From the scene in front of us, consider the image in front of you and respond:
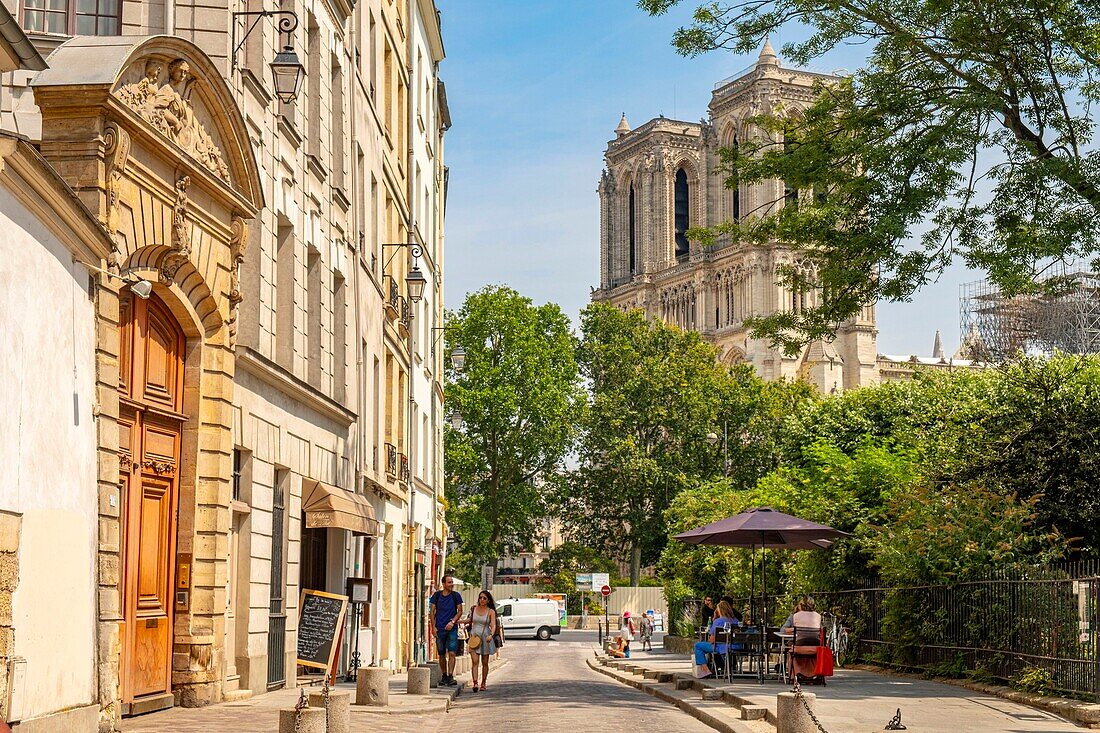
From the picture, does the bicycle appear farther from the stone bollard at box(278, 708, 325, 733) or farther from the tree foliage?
the stone bollard at box(278, 708, 325, 733)

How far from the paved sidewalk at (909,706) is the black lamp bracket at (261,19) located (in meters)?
9.28

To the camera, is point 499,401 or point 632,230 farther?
point 632,230

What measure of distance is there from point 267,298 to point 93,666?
6.96 metres

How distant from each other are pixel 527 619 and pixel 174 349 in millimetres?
55600

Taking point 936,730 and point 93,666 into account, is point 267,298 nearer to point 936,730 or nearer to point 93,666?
point 93,666

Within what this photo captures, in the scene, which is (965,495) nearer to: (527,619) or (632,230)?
(527,619)

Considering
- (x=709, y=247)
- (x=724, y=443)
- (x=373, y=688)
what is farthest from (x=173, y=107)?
(x=709, y=247)

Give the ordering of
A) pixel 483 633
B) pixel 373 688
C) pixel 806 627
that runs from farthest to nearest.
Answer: pixel 483 633
pixel 806 627
pixel 373 688

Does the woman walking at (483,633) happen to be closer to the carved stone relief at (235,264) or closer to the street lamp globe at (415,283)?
the carved stone relief at (235,264)

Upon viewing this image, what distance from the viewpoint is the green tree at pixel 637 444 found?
85125mm

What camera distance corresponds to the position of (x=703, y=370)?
88438 millimetres

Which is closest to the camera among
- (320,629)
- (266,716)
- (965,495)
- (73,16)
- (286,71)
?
(266,716)

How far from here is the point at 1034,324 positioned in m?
91.5

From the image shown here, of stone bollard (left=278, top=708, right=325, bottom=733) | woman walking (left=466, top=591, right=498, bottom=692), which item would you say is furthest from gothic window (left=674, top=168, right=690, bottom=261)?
stone bollard (left=278, top=708, right=325, bottom=733)
